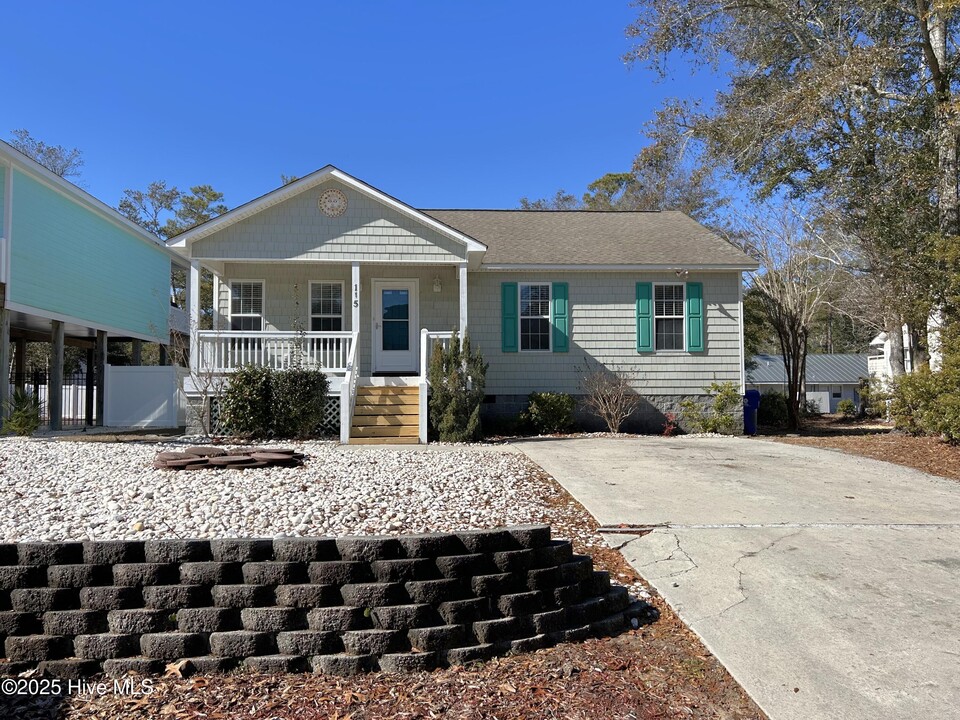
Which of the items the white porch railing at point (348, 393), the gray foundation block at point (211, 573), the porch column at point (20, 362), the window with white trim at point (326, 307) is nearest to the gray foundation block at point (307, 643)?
the gray foundation block at point (211, 573)

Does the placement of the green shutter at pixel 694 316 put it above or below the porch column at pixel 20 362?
above

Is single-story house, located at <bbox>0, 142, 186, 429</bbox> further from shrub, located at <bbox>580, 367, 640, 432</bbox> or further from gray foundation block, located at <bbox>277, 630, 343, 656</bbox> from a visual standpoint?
gray foundation block, located at <bbox>277, 630, 343, 656</bbox>

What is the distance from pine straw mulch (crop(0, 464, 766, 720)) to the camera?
292cm

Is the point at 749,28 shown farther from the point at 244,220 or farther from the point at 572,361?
the point at 244,220

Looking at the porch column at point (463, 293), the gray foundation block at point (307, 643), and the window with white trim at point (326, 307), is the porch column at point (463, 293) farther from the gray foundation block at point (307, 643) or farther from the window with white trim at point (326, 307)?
the gray foundation block at point (307, 643)

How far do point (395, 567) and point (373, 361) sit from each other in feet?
34.7

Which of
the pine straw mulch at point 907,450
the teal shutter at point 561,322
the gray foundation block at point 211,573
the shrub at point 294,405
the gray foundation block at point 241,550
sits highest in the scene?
the teal shutter at point 561,322

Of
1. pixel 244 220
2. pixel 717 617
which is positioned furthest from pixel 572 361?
pixel 717 617

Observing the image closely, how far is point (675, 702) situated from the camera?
10.2ft

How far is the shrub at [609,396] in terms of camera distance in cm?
1327

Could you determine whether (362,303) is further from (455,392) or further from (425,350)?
(455,392)

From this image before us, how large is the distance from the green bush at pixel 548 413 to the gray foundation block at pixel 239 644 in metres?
10.2

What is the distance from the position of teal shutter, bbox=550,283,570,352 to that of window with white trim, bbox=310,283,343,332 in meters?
4.39

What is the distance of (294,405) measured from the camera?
10.9 m
